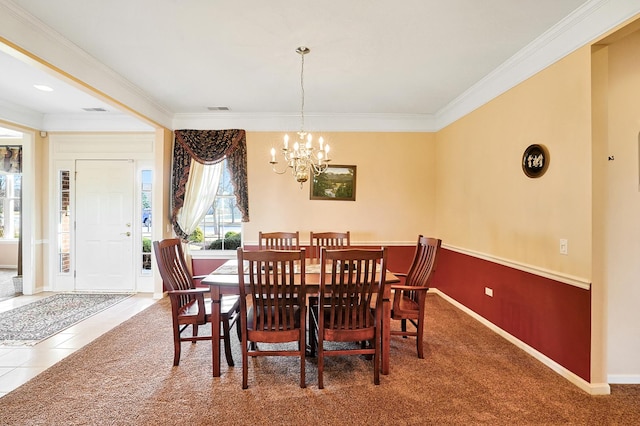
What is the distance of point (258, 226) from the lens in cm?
471

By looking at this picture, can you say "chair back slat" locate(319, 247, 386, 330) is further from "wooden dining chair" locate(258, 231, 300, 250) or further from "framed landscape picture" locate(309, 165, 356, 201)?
"framed landscape picture" locate(309, 165, 356, 201)

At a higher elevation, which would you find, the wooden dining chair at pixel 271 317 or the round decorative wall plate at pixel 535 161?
the round decorative wall plate at pixel 535 161

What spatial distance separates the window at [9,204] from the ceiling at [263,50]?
124 inches

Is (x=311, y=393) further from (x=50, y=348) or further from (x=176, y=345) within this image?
(x=50, y=348)

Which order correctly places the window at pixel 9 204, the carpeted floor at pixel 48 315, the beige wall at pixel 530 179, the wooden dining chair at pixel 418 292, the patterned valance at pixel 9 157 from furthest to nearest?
the window at pixel 9 204, the patterned valance at pixel 9 157, the carpeted floor at pixel 48 315, the wooden dining chair at pixel 418 292, the beige wall at pixel 530 179

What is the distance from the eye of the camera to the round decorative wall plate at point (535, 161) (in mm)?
2602

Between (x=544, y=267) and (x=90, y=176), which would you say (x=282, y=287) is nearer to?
(x=544, y=267)

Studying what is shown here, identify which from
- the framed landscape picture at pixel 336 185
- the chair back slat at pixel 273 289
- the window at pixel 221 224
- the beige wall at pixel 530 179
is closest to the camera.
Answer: the chair back slat at pixel 273 289

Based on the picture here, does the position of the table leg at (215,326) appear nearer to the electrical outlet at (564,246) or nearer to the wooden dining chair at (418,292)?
the wooden dining chair at (418,292)

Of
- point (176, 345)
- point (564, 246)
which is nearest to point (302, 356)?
point (176, 345)

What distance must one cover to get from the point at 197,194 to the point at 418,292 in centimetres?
354

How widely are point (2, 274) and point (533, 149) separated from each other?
897 centimetres

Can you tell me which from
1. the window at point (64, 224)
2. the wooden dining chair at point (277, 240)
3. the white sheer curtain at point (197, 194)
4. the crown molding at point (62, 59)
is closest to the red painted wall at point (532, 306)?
the wooden dining chair at point (277, 240)

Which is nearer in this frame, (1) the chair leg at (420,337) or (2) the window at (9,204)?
(1) the chair leg at (420,337)
